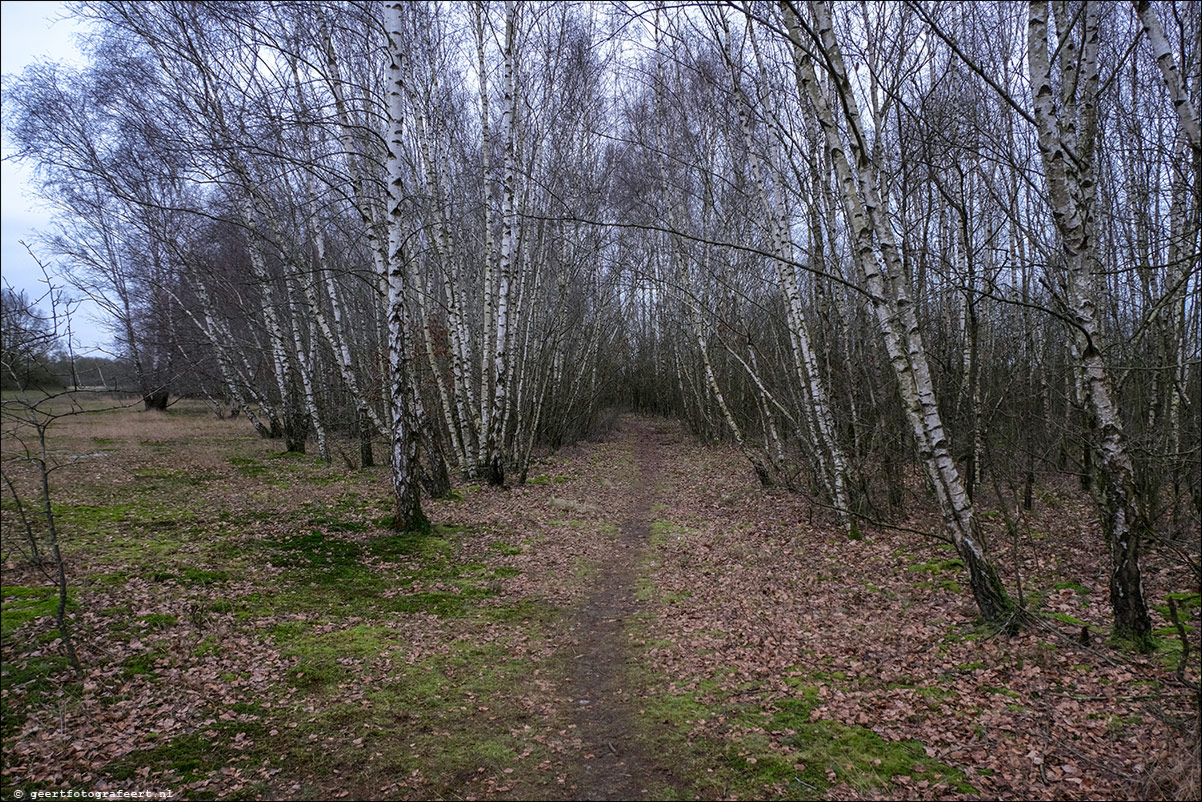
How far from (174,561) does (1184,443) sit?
11.5 m

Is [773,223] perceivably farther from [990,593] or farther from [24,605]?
[24,605]

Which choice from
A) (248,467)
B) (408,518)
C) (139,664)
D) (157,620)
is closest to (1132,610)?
(139,664)

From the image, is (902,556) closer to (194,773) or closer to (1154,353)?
(1154,353)

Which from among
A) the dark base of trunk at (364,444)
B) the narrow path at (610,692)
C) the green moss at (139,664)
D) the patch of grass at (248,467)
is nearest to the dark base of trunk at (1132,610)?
the narrow path at (610,692)

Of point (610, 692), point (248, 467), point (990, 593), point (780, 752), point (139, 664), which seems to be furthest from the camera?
point (248, 467)

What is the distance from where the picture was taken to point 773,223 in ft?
27.0

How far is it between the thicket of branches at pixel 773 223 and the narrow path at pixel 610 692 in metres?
2.86

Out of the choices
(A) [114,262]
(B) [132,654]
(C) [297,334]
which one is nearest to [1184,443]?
(B) [132,654]

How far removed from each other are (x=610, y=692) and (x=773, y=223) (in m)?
6.06

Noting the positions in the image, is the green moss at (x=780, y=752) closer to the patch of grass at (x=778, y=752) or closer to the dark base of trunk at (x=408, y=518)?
the patch of grass at (x=778, y=752)

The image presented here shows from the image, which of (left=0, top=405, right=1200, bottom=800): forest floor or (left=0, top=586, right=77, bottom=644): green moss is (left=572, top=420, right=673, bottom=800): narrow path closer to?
(left=0, top=405, right=1200, bottom=800): forest floor

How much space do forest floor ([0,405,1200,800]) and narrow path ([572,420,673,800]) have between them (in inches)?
0.9

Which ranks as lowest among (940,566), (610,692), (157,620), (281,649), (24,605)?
(610,692)

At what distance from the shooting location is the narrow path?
12.0 feet
